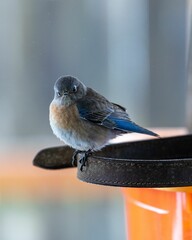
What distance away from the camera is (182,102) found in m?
1.85

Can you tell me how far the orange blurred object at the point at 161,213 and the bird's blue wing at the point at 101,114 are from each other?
17 centimetres

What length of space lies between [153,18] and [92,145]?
0.62m

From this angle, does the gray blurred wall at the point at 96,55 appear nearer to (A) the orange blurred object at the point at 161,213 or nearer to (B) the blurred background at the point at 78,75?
A: (B) the blurred background at the point at 78,75

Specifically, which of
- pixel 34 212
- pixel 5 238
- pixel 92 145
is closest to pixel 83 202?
pixel 34 212

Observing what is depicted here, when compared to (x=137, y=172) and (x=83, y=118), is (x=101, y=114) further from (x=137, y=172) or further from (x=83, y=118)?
(x=137, y=172)

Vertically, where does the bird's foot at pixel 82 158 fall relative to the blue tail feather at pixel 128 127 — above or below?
below

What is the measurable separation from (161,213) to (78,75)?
18.6 inches

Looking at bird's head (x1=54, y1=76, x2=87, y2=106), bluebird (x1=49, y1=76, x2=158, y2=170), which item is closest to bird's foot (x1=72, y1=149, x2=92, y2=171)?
bluebird (x1=49, y1=76, x2=158, y2=170)

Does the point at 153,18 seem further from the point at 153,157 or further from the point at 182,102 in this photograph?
the point at 153,157

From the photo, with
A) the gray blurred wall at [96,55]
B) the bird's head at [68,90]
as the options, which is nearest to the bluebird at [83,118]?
the bird's head at [68,90]

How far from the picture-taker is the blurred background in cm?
154

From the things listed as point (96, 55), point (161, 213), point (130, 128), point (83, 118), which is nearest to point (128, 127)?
point (130, 128)

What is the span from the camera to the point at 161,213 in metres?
1.12

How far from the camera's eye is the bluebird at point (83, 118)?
1.24 metres
